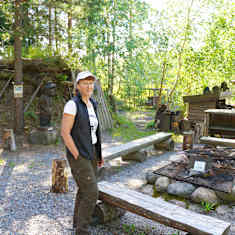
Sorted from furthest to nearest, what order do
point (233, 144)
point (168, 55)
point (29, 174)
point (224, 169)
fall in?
point (168, 55) → point (233, 144) → point (29, 174) → point (224, 169)

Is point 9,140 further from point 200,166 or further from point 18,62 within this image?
point 200,166

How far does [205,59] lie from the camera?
12297mm

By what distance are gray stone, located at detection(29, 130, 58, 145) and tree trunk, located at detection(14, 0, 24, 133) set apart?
2.17ft

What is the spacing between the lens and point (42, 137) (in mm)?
8234

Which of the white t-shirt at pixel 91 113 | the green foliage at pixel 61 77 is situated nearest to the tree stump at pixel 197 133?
the green foliage at pixel 61 77

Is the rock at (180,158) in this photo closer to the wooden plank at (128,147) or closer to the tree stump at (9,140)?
the wooden plank at (128,147)

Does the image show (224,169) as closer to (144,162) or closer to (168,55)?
(144,162)

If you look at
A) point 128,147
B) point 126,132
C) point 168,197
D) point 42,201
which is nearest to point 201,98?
point 126,132

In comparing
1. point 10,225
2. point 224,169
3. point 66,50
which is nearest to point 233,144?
point 224,169

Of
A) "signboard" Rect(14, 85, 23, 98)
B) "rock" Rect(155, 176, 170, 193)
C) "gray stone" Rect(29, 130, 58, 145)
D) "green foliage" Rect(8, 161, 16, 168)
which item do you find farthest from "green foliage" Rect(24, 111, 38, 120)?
"rock" Rect(155, 176, 170, 193)

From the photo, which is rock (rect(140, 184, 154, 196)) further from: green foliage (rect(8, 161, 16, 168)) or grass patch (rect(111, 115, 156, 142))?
grass patch (rect(111, 115, 156, 142))

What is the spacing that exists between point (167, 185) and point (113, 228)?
5.80 ft

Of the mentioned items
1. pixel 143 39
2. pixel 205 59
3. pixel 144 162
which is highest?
pixel 143 39

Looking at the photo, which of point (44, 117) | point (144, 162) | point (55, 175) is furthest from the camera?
Result: point (44, 117)
